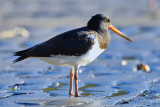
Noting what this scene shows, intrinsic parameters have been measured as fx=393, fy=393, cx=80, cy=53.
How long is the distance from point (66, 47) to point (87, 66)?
108 inches

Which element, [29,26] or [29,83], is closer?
[29,83]

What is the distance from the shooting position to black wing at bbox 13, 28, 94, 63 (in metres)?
6.48

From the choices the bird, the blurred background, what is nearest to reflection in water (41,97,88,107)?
the blurred background

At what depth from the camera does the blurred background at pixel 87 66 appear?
249 inches

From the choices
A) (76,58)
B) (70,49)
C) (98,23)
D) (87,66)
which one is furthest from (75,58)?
(87,66)

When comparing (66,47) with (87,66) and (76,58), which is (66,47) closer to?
(76,58)

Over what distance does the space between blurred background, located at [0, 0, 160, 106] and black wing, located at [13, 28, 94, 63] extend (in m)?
0.66

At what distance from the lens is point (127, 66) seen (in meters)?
9.03

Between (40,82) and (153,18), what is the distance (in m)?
10.1

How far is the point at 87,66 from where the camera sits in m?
9.21

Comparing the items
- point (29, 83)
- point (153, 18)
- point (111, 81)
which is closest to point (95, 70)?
point (111, 81)

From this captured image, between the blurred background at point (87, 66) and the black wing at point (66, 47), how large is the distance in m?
0.66

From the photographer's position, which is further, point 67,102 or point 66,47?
point 66,47

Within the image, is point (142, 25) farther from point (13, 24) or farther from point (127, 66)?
point (127, 66)
